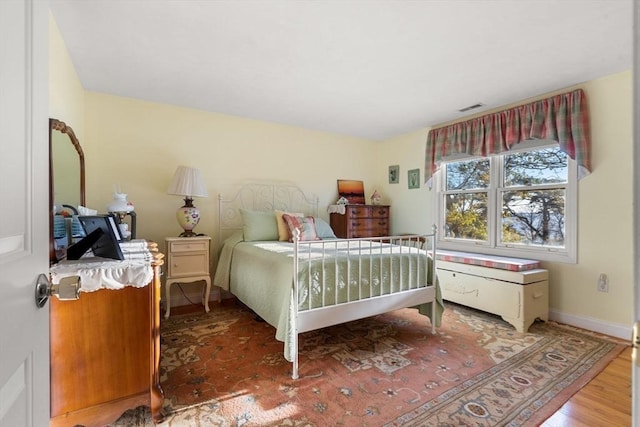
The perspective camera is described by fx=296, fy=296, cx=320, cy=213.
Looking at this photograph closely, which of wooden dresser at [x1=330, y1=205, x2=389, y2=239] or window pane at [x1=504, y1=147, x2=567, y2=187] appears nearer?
window pane at [x1=504, y1=147, x2=567, y2=187]

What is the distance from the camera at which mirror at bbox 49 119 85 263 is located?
1.41 metres

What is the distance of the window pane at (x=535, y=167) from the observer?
113 inches

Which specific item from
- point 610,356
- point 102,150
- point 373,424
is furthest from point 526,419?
point 102,150

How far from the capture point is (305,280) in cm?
193

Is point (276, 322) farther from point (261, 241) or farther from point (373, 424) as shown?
point (261, 241)

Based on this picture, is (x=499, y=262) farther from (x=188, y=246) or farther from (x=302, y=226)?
(x=188, y=246)

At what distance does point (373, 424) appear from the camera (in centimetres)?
145

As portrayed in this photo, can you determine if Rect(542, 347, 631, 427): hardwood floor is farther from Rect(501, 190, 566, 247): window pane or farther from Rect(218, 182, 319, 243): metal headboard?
Rect(218, 182, 319, 243): metal headboard

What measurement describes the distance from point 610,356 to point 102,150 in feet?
15.3

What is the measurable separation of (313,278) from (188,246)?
5.32 feet

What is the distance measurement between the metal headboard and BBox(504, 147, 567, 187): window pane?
2.37 meters

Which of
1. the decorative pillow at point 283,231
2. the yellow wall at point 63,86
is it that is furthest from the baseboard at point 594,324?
the yellow wall at point 63,86

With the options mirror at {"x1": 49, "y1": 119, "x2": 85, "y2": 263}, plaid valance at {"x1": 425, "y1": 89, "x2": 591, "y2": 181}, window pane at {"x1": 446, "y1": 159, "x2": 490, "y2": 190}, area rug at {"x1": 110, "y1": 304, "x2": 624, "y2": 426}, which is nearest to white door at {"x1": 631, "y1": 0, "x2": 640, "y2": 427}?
area rug at {"x1": 110, "y1": 304, "x2": 624, "y2": 426}

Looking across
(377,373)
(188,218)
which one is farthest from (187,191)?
(377,373)
